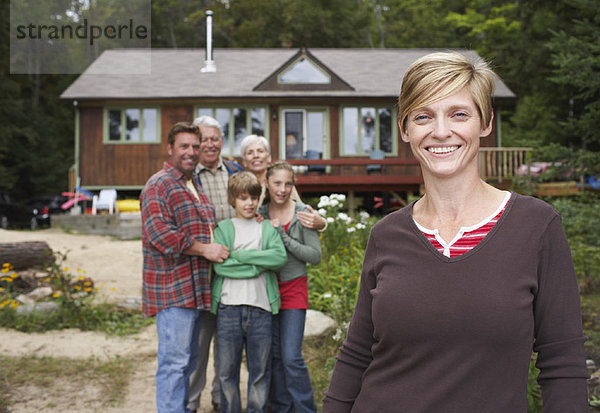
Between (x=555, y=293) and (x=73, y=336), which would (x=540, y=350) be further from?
(x=73, y=336)

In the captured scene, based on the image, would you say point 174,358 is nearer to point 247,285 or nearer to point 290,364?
point 247,285

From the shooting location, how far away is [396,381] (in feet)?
5.31

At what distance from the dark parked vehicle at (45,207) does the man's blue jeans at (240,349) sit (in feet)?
68.1

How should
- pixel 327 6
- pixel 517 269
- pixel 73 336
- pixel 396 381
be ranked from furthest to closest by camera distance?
pixel 327 6
pixel 73 336
pixel 396 381
pixel 517 269

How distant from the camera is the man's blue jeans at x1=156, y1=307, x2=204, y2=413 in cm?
382

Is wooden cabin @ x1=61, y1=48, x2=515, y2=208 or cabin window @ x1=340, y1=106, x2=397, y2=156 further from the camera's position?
cabin window @ x1=340, y1=106, x2=397, y2=156

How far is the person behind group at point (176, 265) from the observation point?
383cm

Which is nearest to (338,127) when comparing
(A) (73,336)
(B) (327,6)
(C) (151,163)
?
(C) (151,163)

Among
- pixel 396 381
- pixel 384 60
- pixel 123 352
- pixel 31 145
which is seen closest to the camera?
pixel 396 381

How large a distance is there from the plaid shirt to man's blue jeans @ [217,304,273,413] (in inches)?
8.2

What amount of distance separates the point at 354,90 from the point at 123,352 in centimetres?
1343

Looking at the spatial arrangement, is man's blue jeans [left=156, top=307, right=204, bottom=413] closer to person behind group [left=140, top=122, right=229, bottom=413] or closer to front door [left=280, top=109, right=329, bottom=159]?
person behind group [left=140, top=122, right=229, bottom=413]

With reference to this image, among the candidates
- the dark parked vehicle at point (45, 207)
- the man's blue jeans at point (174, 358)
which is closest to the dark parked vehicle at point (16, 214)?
the dark parked vehicle at point (45, 207)

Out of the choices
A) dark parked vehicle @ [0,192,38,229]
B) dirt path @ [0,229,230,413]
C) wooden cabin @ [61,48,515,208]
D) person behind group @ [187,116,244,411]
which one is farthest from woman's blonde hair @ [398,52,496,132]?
dark parked vehicle @ [0,192,38,229]
